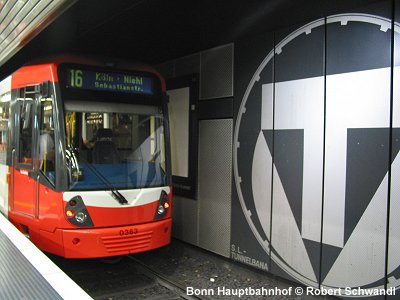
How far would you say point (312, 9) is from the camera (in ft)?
14.2

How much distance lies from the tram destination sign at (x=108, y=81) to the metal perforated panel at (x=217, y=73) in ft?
3.70

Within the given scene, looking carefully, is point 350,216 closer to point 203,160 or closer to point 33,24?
point 203,160

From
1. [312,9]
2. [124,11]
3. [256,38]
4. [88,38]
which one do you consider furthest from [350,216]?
[88,38]

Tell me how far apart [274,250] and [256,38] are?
2901 mm

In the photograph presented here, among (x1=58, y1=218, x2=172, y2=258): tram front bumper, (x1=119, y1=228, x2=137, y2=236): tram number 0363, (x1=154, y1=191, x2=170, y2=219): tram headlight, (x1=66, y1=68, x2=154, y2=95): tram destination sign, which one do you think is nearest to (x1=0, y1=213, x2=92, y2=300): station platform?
(x1=58, y1=218, x2=172, y2=258): tram front bumper

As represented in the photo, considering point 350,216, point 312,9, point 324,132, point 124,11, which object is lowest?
point 350,216

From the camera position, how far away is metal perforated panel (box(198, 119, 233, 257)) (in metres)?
5.76

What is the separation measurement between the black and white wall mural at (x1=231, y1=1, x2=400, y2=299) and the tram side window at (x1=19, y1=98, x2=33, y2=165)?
2.89 meters

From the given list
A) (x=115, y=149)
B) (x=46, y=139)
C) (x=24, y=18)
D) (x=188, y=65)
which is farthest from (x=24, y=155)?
(x=188, y=65)

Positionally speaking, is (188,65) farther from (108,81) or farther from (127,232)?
(127,232)

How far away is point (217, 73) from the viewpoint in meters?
5.97

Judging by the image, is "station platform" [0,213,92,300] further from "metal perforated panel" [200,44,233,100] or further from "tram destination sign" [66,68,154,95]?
"metal perforated panel" [200,44,233,100]

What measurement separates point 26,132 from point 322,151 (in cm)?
393

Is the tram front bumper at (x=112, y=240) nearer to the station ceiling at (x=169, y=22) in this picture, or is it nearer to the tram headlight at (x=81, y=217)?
the tram headlight at (x=81, y=217)
